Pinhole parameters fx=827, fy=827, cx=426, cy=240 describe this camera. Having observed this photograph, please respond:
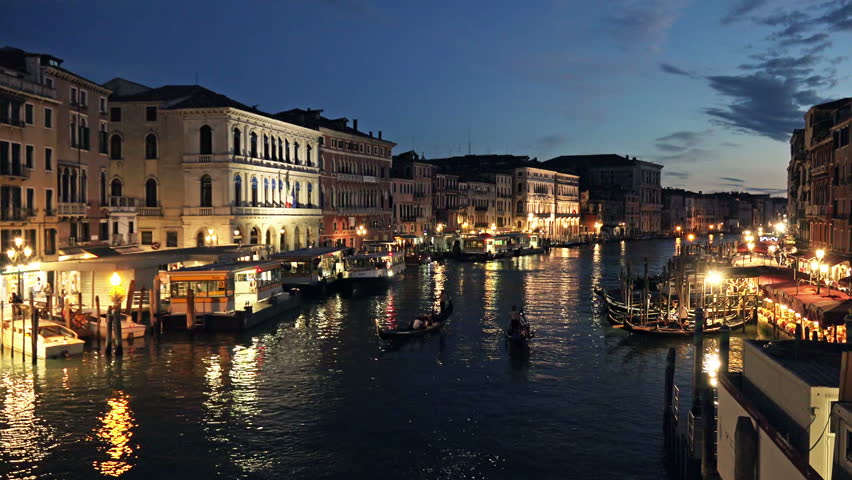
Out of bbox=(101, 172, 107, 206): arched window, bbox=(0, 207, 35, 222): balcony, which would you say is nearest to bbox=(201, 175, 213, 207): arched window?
bbox=(101, 172, 107, 206): arched window

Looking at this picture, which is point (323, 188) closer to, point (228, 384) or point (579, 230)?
point (228, 384)

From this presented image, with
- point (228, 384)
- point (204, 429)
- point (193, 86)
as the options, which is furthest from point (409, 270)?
point (204, 429)

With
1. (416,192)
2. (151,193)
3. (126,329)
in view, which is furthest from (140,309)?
(416,192)

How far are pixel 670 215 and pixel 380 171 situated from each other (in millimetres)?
95508

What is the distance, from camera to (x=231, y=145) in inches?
1645

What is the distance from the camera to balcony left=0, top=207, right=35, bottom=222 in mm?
26688

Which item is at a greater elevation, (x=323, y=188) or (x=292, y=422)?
(x=323, y=188)

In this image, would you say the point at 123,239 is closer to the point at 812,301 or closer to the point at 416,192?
the point at 812,301

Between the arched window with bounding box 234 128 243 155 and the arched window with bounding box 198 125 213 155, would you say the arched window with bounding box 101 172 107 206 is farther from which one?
the arched window with bounding box 234 128 243 155

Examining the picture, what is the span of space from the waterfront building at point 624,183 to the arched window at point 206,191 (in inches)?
3380

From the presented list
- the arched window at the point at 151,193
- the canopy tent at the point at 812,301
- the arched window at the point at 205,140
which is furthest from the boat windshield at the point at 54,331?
the arched window at the point at 205,140

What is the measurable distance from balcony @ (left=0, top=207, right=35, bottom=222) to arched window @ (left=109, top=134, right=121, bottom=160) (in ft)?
44.5

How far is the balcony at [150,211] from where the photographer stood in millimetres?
41397

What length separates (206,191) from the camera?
4197cm
